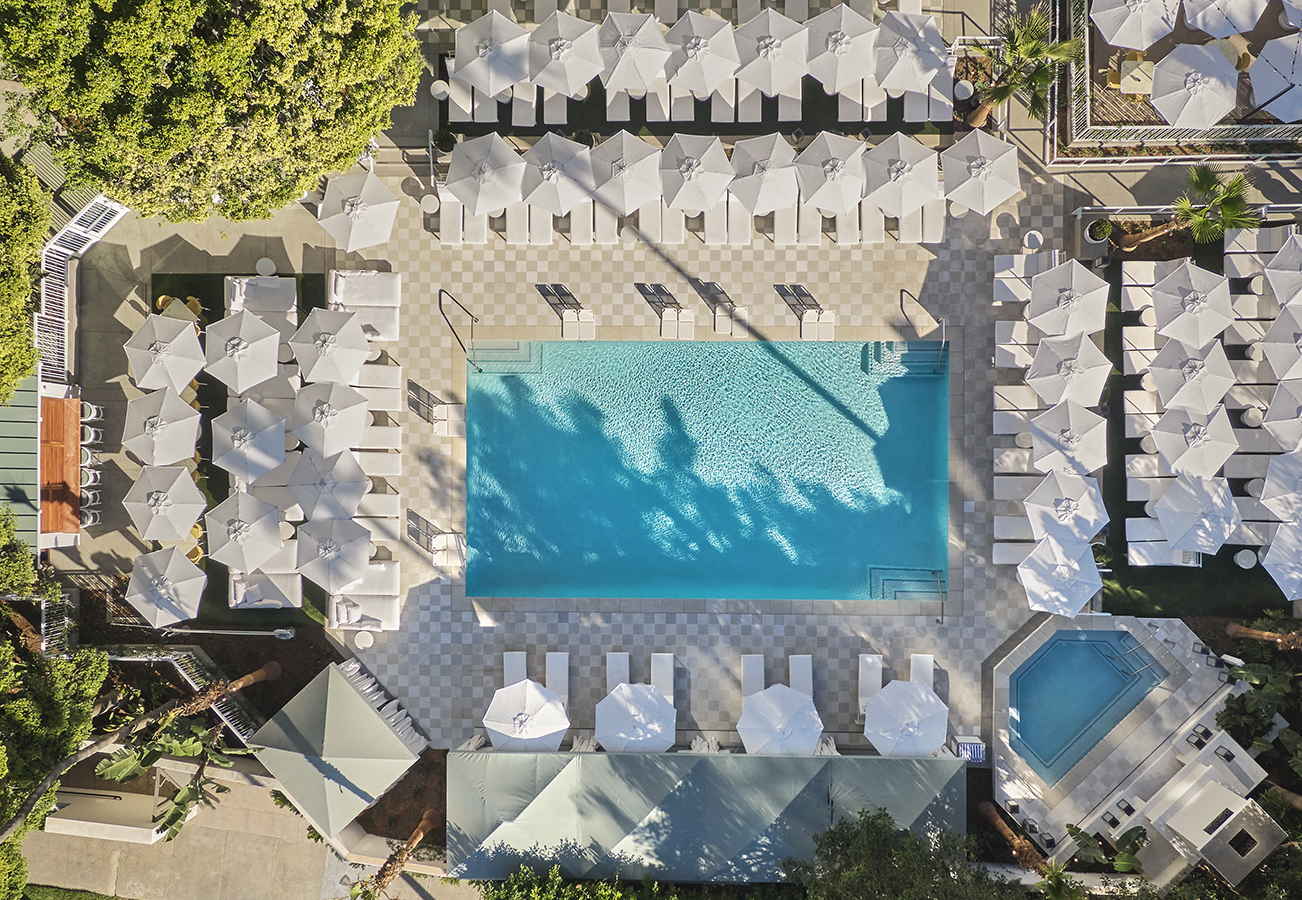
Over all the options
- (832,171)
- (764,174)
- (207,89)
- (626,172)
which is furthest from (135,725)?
(832,171)

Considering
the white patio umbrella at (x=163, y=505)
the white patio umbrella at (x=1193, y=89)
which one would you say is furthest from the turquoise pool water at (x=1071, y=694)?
the white patio umbrella at (x=163, y=505)

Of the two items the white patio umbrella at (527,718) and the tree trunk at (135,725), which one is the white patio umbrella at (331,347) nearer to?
the tree trunk at (135,725)

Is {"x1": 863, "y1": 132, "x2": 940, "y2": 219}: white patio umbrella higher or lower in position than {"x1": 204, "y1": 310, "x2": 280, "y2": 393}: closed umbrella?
higher

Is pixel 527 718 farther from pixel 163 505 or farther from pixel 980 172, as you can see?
pixel 980 172

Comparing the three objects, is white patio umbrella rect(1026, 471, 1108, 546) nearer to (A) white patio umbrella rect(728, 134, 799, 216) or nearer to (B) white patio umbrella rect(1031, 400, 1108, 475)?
(B) white patio umbrella rect(1031, 400, 1108, 475)

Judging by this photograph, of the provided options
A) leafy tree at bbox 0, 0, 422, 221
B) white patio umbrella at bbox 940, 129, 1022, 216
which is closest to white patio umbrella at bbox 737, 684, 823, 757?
white patio umbrella at bbox 940, 129, 1022, 216

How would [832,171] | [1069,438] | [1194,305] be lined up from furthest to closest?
[832,171]
[1069,438]
[1194,305]
